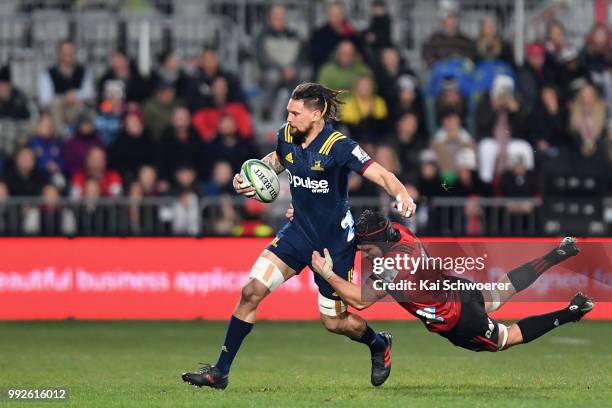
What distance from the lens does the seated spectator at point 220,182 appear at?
2244cm

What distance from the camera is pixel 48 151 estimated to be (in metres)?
22.8

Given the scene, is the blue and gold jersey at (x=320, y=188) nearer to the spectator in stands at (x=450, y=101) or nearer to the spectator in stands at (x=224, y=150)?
the spectator in stands at (x=224, y=150)

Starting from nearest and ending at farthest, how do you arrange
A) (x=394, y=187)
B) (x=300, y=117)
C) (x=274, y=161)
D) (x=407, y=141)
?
1. (x=394, y=187)
2. (x=300, y=117)
3. (x=274, y=161)
4. (x=407, y=141)

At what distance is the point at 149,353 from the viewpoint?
1708 cm

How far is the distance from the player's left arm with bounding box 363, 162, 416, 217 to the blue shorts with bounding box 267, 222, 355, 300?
3.14 ft

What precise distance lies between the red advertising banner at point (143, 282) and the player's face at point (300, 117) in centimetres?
858

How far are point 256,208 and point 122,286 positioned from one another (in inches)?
92.2

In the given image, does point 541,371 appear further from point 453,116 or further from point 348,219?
point 453,116

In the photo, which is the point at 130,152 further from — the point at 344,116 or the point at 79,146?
the point at 344,116

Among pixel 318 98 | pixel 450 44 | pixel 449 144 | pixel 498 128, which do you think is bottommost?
pixel 449 144

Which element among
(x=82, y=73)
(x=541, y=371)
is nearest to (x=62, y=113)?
(x=82, y=73)

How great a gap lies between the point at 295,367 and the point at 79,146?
837 centimetres

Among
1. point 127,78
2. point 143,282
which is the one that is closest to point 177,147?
point 127,78

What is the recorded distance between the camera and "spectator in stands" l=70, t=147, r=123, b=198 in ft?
73.2
